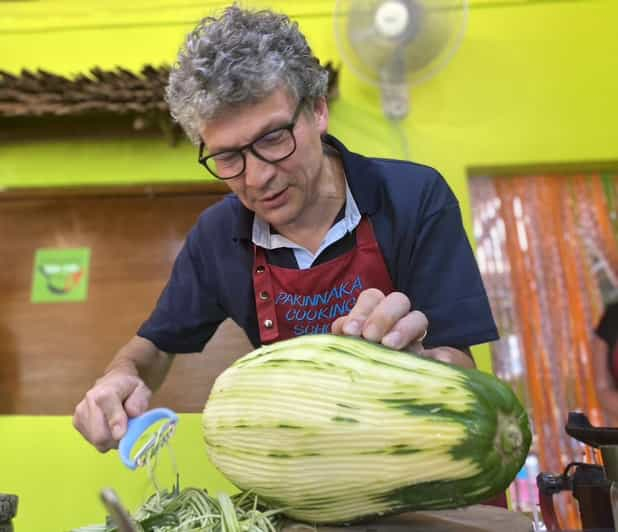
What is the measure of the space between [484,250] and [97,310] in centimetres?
164

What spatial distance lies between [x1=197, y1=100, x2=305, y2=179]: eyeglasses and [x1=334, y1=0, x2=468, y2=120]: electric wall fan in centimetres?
109

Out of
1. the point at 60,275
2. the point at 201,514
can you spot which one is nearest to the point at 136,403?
the point at 201,514

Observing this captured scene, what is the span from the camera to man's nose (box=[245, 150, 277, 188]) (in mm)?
1132

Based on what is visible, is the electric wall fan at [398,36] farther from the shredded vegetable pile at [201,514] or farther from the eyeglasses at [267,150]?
the shredded vegetable pile at [201,514]

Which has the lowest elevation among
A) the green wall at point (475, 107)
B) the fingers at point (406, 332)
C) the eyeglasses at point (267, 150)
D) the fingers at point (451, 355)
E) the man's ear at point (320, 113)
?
Answer: the fingers at point (451, 355)

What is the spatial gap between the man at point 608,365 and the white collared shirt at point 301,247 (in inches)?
57.9

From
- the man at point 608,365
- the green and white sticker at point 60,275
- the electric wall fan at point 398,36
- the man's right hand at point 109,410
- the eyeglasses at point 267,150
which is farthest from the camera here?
the green and white sticker at point 60,275

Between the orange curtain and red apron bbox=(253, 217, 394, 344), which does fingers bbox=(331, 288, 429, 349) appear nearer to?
red apron bbox=(253, 217, 394, 344)

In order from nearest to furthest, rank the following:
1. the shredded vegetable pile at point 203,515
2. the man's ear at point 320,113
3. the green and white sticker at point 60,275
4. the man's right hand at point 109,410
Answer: the shredded vegetable pile at point 203,515 → the man's right hand at point 109,410 → the man's ear at point 320,113 → the green and white sticker at point 60,275

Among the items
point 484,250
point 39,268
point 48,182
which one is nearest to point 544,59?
point 484,250

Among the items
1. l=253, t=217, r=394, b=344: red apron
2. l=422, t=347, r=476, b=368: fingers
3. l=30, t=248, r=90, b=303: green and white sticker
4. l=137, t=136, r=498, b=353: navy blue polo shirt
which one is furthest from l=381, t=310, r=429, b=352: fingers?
l=30, t=248, r=90, b=303: green and white sticker

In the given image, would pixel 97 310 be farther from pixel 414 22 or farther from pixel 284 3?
pixel 414 22

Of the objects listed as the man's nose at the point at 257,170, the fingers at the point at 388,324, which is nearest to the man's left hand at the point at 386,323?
the fingers at the point at 388,324

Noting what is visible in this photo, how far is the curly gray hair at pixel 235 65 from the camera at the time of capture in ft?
3.51
